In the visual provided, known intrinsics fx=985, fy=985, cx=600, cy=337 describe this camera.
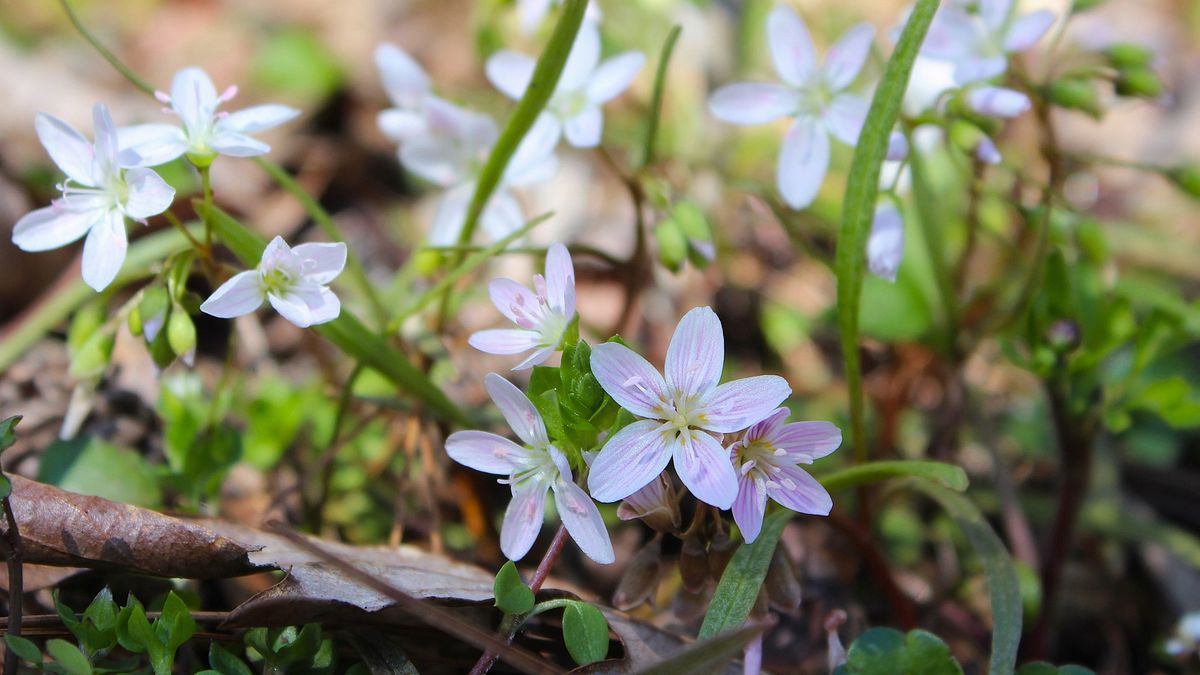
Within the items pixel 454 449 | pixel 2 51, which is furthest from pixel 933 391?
pixel 2 51

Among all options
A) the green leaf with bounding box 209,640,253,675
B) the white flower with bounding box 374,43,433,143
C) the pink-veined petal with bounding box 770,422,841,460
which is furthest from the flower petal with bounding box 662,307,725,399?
the white flower with bounding box 374,43,433,143

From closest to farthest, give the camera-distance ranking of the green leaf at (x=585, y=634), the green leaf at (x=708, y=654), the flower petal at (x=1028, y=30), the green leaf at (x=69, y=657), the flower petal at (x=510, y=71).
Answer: the green leaf at (x=708, y=654), the green leaf at (x=69, y=657), the green leaf at (x=585, y=634), the flower petal at (x=1028, y=30), the flower petal at (x=510, y=71)

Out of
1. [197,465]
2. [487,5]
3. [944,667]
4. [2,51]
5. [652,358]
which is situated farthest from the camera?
[2,51]

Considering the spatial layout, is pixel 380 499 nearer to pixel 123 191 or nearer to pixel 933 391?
pixel 123 191

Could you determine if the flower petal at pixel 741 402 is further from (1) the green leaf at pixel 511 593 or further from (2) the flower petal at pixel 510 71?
(2) the flower petal at pixel 510 71

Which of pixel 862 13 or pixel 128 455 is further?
pixel 862 13

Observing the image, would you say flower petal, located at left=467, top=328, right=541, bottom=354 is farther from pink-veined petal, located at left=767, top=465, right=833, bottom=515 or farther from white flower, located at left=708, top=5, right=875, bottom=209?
white flower, located at left=708, top=5, right=875, bottom=209

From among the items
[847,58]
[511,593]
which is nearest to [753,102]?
[847,58]

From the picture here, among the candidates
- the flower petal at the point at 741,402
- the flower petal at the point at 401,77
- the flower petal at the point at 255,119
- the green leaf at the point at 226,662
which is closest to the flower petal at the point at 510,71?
the flower petal at the point at 401,77
